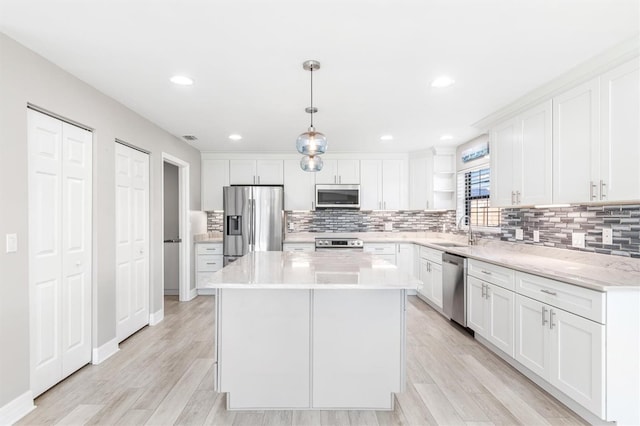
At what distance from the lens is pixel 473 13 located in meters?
1.86

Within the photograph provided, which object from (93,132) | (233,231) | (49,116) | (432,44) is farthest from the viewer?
(233,231)

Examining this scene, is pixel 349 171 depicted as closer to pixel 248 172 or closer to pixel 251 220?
pixel 248 172

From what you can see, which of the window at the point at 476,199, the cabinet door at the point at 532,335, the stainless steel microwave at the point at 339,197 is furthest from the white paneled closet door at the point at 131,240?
the window at the point at 476,199

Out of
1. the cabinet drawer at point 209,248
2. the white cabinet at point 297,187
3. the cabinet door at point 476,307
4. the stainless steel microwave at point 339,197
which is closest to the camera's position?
the cabinet door at point 476,307

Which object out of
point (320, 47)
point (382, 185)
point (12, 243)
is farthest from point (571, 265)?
point (12, 243)

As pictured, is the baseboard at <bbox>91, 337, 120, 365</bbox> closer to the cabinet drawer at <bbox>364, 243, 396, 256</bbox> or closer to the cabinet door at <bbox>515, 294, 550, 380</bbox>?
the cabinet door at <bbox>515, 294, 550, 380</bbox>

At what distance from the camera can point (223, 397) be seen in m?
2.44

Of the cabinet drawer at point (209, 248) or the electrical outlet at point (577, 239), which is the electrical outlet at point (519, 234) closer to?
the electrical outlet at point (577, 239)

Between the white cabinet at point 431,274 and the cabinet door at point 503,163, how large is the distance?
1160mm

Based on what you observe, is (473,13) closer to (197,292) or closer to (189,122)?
(189,122)

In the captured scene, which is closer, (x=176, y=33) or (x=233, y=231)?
(x=176, y=33)

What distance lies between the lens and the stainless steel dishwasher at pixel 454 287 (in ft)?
12.2

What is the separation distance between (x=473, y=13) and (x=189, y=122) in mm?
3153

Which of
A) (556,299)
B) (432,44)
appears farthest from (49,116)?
(556,299)
